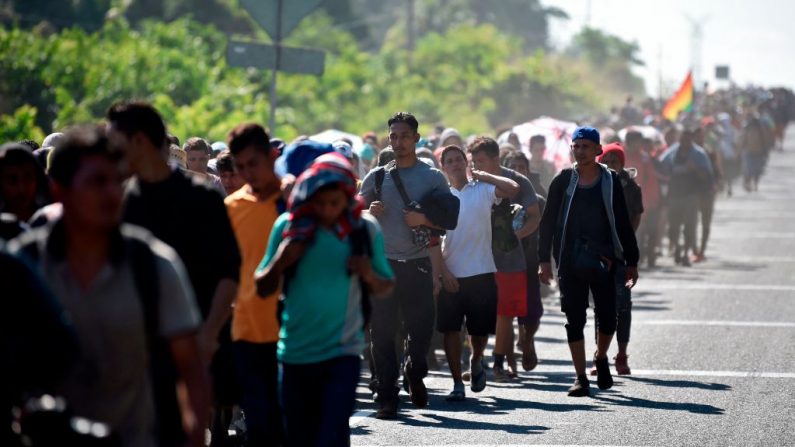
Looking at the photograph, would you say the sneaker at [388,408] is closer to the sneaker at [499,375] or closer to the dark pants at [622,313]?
the sneaker at [499,375]

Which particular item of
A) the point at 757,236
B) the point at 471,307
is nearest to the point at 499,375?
the point at 471,307

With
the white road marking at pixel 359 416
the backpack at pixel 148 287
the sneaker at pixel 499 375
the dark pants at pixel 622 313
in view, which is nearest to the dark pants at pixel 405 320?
the white road marking at pixel 359 416

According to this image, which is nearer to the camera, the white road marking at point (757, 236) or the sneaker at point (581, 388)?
the sneaker at point (581, 388)

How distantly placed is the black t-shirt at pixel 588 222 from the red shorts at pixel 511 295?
1354 mm

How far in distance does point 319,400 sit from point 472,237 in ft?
16.6

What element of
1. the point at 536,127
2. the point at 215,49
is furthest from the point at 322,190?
the point at 215,49

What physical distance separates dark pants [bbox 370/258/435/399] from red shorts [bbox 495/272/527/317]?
76.3 inches

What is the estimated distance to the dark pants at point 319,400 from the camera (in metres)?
7.37

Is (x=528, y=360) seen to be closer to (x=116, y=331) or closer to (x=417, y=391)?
(x=417, y=391)

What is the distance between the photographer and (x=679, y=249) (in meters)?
25.1

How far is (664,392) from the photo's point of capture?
41.0ft

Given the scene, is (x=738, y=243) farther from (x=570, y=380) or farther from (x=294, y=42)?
(x=294, y=42)

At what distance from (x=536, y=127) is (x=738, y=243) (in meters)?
9.07

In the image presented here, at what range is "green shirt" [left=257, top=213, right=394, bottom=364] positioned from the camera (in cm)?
735
